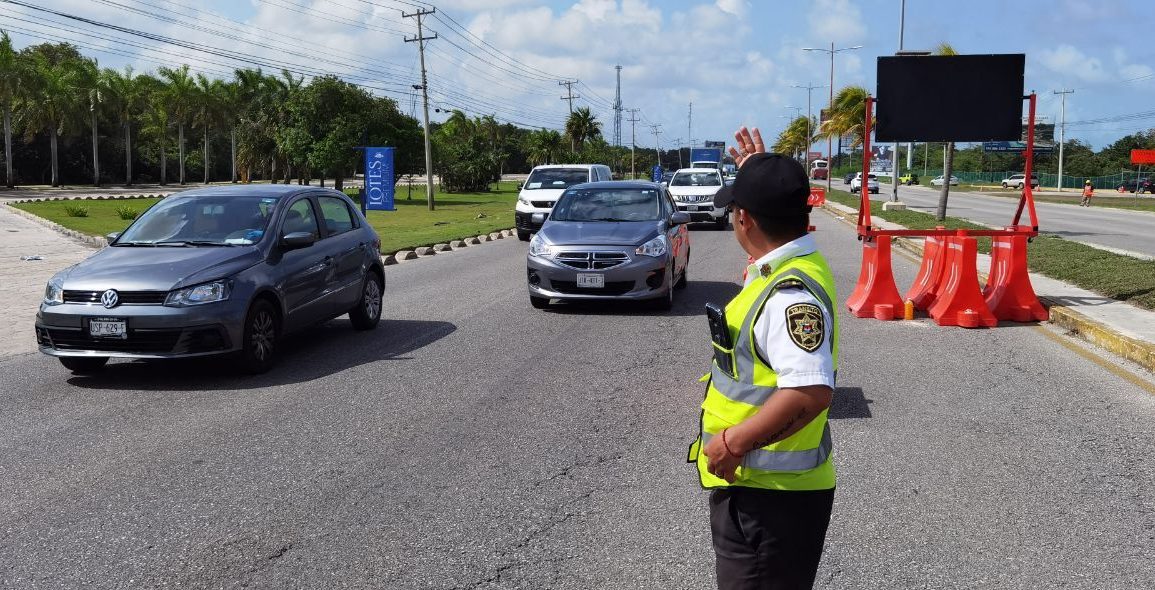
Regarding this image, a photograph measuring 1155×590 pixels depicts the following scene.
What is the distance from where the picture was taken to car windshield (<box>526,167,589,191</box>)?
83.6 feet

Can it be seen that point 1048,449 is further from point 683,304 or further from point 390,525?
point 683,304

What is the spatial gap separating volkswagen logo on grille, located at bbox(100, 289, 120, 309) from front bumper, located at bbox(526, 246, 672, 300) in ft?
16.5

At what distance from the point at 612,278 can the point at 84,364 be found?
5.54m

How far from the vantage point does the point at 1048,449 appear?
19.3ft

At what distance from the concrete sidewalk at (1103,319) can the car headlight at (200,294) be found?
759cm

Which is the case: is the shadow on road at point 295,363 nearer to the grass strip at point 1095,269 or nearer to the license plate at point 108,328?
the license plate at point 108,328

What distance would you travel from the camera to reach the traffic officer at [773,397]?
240cm

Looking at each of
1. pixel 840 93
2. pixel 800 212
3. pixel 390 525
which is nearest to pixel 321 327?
pixel 390 525

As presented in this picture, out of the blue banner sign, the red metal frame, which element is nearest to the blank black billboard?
the red metal frame

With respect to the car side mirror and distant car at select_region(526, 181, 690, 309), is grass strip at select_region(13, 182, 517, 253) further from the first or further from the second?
the car side mirror

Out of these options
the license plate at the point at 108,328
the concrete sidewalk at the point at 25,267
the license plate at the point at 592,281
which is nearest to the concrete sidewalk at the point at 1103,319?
the license plate at the point at 592,281

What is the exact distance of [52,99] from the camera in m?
72.1

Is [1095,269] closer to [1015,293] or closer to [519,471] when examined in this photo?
[1015,293]

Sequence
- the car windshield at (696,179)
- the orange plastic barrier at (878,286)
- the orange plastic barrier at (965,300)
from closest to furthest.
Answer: the orange plastic barrier at (965,300)
the orange plastic barrier at (878,286)
the car windshield at (696,179)
